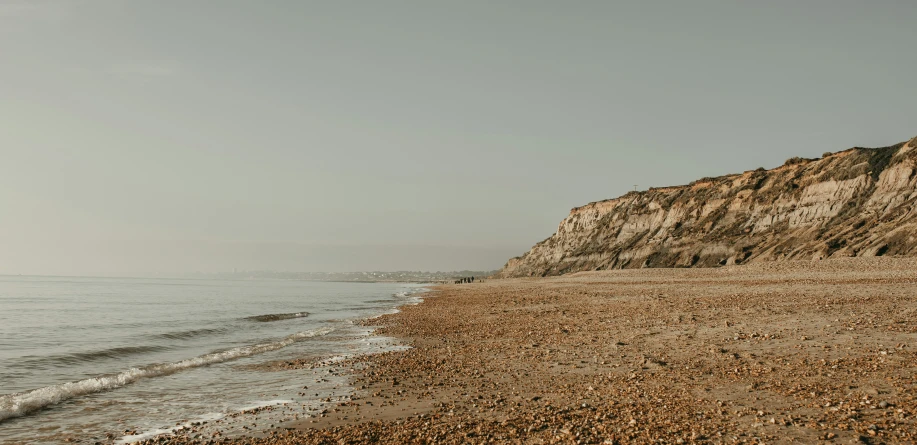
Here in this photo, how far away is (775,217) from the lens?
63.3m

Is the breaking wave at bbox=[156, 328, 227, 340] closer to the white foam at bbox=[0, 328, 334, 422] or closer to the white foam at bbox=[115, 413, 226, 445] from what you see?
the white foam at bbox=[0, 328, 334, 422]

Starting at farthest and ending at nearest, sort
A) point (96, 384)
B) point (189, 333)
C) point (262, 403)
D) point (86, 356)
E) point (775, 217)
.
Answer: point (775, 217) < point (189, 333) < point (86, 356) < point (96, 384) < point (262, 403)

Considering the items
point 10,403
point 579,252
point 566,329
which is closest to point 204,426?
point 10,403

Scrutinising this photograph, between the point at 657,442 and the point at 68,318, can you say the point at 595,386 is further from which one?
the point at 68,318

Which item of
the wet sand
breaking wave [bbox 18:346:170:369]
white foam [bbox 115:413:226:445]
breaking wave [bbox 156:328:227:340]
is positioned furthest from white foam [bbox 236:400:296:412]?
breaking wave [bbox 156:328:227:340]

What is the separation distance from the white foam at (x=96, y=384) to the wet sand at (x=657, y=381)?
559 cm

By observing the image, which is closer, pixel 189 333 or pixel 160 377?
pixel 160 377

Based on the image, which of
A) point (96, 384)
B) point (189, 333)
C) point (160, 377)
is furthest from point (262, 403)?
point (189, 333)

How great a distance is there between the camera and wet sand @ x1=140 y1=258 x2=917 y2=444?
26.5 feet

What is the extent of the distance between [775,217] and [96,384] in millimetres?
70381

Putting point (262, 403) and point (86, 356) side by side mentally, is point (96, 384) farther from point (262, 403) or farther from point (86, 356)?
point (86, 356)

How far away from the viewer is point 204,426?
10117mm

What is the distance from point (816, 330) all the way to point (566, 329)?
26.9 ft

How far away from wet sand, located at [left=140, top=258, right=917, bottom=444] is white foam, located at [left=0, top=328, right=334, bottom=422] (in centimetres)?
559
